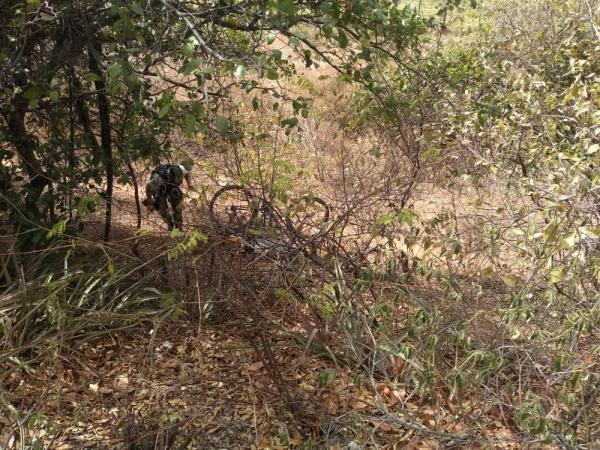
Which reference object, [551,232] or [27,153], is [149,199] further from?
[551,232]

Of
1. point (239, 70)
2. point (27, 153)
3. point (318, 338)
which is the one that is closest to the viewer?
point (239, 70)

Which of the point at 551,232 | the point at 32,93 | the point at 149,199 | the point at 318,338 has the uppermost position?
the point at 32,93

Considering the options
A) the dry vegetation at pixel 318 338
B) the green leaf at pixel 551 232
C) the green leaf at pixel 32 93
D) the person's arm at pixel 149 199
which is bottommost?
the dry vegetation at pixel 318 338

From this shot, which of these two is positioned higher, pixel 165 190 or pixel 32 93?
pixel 32 93

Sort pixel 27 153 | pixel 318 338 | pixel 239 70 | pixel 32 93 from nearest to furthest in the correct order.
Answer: pixel 239 70 < pixel 32 93 < pixel 318 338 < pixel 27 153

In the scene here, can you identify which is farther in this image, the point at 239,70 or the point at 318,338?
the point at 318,338

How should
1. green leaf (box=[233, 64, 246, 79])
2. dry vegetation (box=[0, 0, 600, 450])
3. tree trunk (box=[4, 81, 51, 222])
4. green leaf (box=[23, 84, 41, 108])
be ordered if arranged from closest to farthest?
green leaf (box=[233, 64, 246, 79])
dry vegetation (box=[0, 0, 600, 450])
green leaf (box=[23, 84, 41, 108])
tree trunk (box=[4, 81, 51, 222])

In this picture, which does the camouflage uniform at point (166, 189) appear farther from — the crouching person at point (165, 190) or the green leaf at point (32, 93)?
the green leaf at point (32, 93)

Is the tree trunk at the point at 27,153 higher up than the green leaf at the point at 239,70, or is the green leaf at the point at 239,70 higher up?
the green leaf at the point at 239,70

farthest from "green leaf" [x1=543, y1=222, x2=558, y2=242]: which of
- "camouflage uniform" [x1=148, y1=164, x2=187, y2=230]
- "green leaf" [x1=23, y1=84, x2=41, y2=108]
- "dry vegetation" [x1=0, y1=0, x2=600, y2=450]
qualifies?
"green leaf" [x1=23, y1=84, x2=41, y2=108]

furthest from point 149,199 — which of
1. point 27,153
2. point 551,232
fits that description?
point 551,232

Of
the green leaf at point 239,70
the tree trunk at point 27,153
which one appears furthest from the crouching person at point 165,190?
the green leaf at point 239,70

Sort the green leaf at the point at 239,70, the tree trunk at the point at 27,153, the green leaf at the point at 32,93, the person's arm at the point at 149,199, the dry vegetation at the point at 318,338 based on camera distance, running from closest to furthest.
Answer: the green leaf at the point at 239,70, the dry vegetation at the point at 318,338, the green leaf at the point at 32,93, the tree trunk at the point at 27,153, the person's arm at the point at 149,199

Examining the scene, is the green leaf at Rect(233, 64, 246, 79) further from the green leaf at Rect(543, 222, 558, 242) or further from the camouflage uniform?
the camouflage uniform
